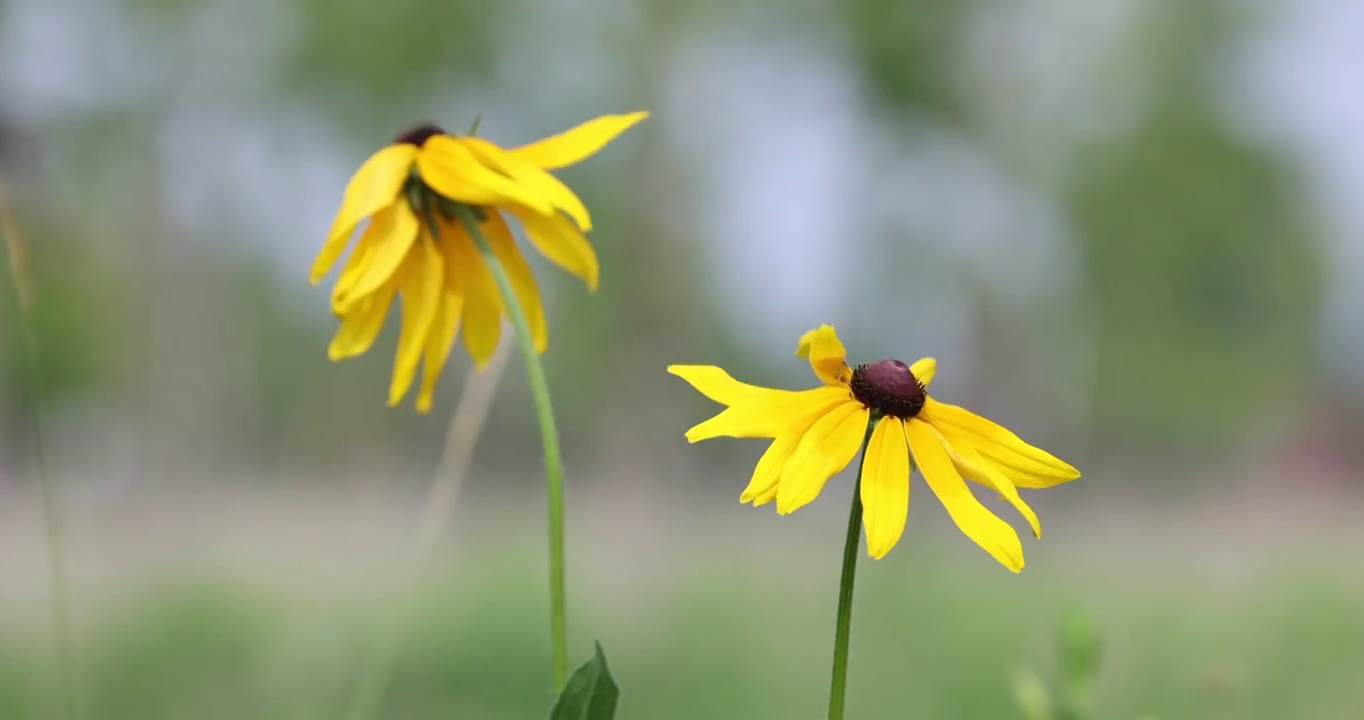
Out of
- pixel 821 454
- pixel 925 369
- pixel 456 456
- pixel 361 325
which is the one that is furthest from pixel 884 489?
pixel 456 456

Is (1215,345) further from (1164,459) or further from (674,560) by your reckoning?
(674,560)

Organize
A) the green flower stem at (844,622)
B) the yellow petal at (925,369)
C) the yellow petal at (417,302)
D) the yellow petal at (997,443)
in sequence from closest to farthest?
the green flower stem at (844,622) → the yellow petal at (997,443) → the yellow petal at (925,369) → the yellow petal at (417,302)

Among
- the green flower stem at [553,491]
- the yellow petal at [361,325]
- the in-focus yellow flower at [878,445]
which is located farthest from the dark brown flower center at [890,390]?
the yellow petal at [361,325]

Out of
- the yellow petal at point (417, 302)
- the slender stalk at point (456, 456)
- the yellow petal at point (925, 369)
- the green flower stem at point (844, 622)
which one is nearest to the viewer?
the green flower stem at point (844, 622)

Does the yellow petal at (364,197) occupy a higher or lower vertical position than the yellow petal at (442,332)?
higher

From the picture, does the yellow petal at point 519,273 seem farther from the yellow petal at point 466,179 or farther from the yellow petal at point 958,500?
the yellow petal at point 958,500

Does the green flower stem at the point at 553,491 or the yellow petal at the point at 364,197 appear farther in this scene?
the yellow petal at the point at 364,197

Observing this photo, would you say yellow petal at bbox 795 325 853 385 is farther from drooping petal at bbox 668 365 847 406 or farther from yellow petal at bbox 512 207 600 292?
yellow petal at bbox 512 207 600 292
